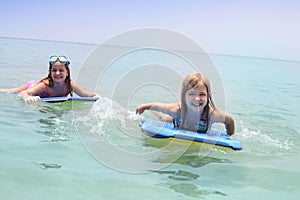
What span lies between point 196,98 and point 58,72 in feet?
9.79

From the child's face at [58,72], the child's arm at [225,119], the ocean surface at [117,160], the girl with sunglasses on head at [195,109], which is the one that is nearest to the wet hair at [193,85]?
the girl with sunglasses on head at [195,109]

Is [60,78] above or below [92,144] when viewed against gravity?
above

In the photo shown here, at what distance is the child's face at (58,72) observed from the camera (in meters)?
6.18

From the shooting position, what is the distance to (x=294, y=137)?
5203 millimetres

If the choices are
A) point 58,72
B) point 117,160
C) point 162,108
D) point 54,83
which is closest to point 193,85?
point 162,108

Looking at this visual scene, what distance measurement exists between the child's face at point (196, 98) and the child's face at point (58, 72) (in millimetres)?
2798

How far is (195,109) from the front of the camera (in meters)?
4.38

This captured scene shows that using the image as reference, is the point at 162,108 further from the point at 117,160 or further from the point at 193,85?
the point at 117,160

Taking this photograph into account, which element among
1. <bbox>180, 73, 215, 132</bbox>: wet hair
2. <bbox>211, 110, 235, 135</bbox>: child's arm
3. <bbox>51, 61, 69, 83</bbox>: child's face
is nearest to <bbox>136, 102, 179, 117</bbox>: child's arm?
<bbox>180, 73, 215, 132</bbox>: wet hair

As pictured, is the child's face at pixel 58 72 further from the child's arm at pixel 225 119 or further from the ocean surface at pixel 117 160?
the child's arm at pixel 225 119

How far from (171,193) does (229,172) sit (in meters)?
0.88

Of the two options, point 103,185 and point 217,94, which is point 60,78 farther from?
point 217,94

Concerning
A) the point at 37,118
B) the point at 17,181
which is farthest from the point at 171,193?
the point at 37,118

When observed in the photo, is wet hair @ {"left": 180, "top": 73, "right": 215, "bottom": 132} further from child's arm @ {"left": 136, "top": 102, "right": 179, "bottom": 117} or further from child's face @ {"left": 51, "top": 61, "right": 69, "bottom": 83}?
child's face @ {"left": 51, "top": 61, "right": 69, "bottom": 83}
